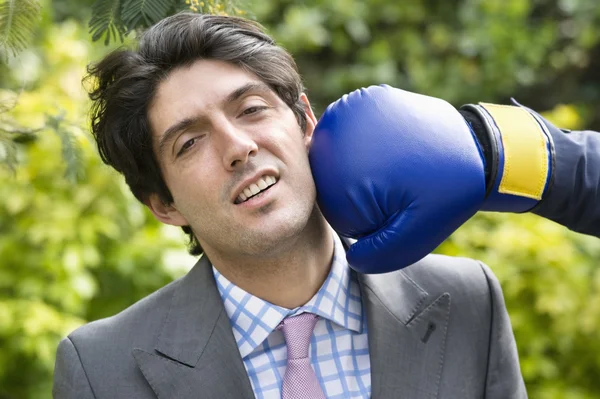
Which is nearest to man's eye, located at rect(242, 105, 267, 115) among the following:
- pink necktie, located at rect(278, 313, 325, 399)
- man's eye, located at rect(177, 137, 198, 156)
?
man's eye, located at rect(177, 137, 198, 156)

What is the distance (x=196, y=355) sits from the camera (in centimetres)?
192

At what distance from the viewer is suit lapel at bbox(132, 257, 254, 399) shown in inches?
73.9

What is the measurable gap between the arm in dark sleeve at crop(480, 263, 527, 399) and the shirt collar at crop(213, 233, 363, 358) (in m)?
0.35

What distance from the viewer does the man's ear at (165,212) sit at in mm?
2129

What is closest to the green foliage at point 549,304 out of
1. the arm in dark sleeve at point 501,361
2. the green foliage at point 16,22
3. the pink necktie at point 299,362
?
the arm in dark sleeve at point 501,361

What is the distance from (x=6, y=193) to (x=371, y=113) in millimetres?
2020

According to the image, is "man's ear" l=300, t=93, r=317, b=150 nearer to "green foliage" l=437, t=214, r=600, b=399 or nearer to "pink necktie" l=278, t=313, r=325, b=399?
"pink necktie" l=278, t=313, r=325, b=399

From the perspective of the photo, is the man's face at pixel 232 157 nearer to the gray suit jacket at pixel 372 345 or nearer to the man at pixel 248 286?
the man at pixel 248 286

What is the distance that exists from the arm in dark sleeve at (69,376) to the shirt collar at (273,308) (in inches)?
14.8

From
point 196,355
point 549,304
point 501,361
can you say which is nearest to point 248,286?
point 196,355

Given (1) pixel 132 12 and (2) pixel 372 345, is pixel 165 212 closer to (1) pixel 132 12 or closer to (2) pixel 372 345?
(1) pixel 132 12

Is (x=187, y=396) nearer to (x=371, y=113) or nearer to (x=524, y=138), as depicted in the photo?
(x=371, y=113)

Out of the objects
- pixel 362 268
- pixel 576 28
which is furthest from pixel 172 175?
pixel 576 28

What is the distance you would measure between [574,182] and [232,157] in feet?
2.52
